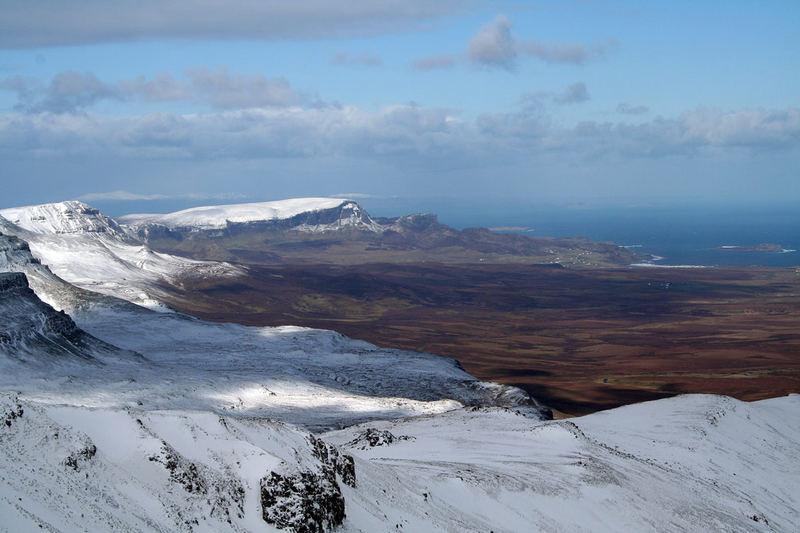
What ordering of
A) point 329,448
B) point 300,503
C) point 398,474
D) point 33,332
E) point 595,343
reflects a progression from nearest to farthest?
point 300,503, point 329,448, point 398,474, point 33,332, point 595,343

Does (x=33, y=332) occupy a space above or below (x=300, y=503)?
below

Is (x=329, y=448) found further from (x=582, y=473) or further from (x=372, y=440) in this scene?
(x=582, y=473)

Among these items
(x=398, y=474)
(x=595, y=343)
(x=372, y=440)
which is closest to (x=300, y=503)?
(x=398, y=474)

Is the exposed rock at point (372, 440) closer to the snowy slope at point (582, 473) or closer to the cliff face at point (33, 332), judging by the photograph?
the snowy slope at point (582, 473)

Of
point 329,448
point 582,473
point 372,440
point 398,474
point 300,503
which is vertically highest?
point 329,448

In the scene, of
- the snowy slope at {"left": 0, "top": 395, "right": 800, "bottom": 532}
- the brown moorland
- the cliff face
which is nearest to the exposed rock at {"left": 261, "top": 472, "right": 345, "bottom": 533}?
the snowy slope at {"left": 0, "top": 395, "right": 800, "bottom": 532}

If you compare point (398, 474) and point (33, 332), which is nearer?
point (398, 474)

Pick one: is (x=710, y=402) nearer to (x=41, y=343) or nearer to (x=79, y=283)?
(x=41, y=343)

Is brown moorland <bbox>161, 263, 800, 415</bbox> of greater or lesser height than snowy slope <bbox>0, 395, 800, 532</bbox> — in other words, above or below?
below

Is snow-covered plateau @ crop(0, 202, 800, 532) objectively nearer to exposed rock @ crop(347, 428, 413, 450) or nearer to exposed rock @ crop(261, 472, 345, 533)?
exposed rock @ crop(261, 472, 345, 533)
